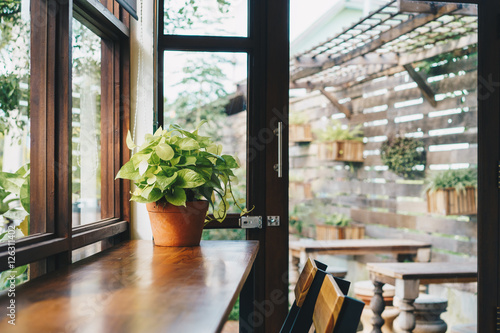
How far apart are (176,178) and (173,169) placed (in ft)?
0.11

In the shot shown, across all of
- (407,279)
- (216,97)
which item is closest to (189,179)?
(216,97)

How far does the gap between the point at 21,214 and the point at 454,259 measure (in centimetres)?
245

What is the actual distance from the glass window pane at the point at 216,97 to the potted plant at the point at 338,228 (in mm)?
1023

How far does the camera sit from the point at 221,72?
264cm

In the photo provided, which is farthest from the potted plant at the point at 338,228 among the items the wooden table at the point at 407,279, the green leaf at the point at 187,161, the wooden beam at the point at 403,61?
the green leaf at the point at 187,161

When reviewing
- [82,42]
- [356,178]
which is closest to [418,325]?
[356,178]

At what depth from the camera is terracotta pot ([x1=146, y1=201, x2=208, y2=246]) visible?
2.01m

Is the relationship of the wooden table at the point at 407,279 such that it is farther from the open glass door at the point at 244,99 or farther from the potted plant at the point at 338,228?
the open glass door at the point at 244,99

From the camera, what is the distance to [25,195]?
158 centimetres

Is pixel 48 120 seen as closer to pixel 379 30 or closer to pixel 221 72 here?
pixel 221 72

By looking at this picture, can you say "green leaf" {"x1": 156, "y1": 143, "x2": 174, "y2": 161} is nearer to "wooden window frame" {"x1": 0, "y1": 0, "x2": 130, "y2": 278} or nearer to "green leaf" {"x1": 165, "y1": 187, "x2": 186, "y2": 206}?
"green leaf" {"x1": 165, "y1": 187, "x2": 186, "y2": 206}

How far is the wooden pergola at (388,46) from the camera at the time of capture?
295 centimetres
